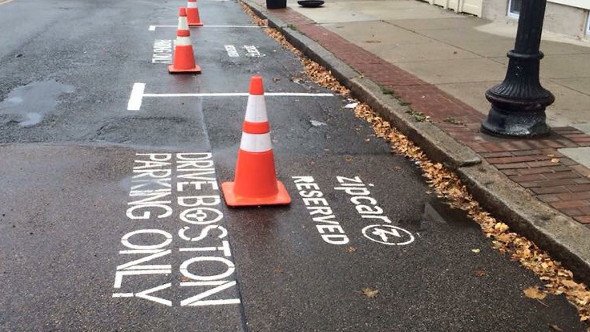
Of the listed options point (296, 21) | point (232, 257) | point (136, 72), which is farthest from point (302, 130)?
point (296, 21)

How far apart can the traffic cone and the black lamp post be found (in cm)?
237

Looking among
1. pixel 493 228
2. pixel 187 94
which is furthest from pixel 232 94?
pixel 493 228

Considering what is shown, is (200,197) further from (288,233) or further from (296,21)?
(296,21)

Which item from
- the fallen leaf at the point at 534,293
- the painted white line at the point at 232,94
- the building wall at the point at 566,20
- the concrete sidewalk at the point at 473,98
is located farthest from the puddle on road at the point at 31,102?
the building wall at the point at 566,20

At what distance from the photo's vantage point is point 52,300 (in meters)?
3.63

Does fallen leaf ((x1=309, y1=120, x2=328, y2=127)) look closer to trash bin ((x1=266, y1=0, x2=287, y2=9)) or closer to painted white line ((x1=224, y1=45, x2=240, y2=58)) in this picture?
painted white line ((x1=224, y1=45, x2=240, y2=58))

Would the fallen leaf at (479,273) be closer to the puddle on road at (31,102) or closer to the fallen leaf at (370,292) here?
the fallen leaf at (370,292)

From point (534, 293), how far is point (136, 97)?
577 centimetres

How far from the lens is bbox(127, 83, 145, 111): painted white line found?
786 cm

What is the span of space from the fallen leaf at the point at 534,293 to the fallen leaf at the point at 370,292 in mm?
879

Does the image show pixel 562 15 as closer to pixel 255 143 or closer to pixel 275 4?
pixel 275 4

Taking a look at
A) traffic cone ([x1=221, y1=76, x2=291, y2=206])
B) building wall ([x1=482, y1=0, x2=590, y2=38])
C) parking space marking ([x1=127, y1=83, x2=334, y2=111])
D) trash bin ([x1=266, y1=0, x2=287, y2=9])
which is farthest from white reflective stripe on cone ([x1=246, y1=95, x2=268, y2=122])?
trash bin ([x1=266, y1=0, x2=287, y2=9])

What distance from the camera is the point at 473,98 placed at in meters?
7.74

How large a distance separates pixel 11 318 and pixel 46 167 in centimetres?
249
